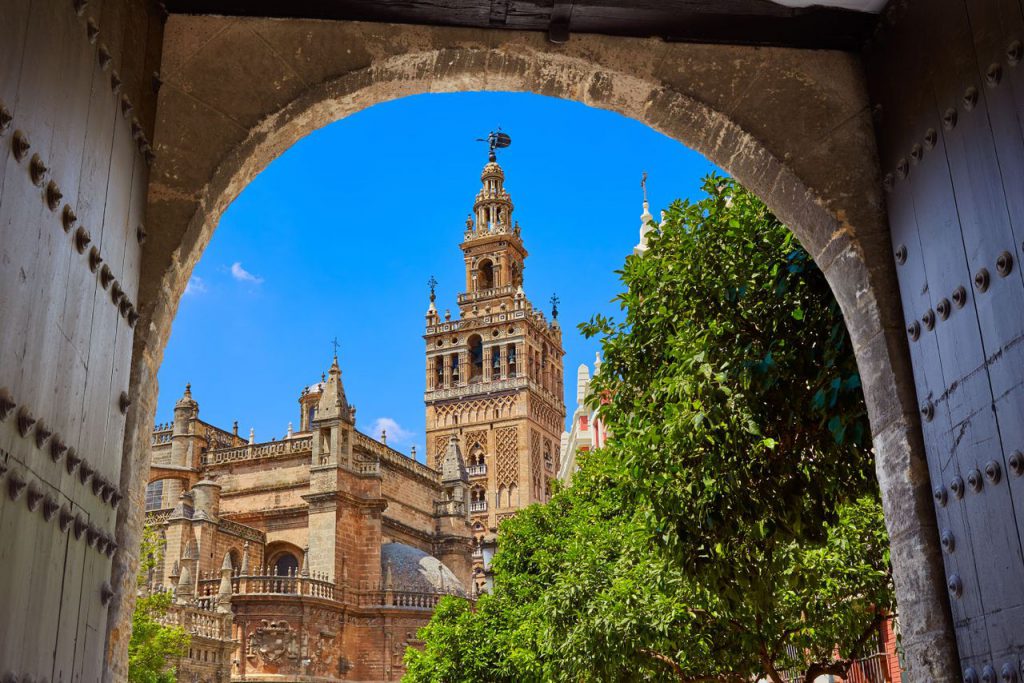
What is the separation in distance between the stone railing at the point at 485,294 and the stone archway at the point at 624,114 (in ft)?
207

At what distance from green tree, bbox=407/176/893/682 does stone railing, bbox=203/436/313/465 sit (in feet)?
97.3

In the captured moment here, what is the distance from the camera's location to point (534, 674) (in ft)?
59.7

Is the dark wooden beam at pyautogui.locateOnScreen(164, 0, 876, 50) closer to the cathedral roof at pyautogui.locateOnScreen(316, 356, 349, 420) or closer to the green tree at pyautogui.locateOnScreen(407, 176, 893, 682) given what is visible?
the green tree at pyautogui.locateOnScreen(407, 176, 893, 682)

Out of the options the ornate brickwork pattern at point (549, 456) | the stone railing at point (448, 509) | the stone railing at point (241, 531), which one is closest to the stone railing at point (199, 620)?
the stone railing at point (241, 531)

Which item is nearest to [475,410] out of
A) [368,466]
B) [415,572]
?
[368,466]

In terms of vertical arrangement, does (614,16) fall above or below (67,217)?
above

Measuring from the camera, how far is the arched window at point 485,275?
2746 inches

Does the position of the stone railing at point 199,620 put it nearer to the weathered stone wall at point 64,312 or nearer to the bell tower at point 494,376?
the weathered stone wall at point 64,312

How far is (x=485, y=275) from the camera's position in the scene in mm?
70562

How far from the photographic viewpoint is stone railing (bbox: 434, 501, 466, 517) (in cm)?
4603

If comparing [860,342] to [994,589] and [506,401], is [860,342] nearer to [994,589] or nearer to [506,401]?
[994,589]

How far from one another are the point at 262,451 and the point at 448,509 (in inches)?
381

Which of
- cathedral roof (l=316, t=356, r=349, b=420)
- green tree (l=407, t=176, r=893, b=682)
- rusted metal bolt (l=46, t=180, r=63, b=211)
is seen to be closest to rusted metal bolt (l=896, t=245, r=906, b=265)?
green tree (l=407, t=176, r=893, b=682)

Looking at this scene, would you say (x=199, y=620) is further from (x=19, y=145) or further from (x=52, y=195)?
(x=19, y=145)
